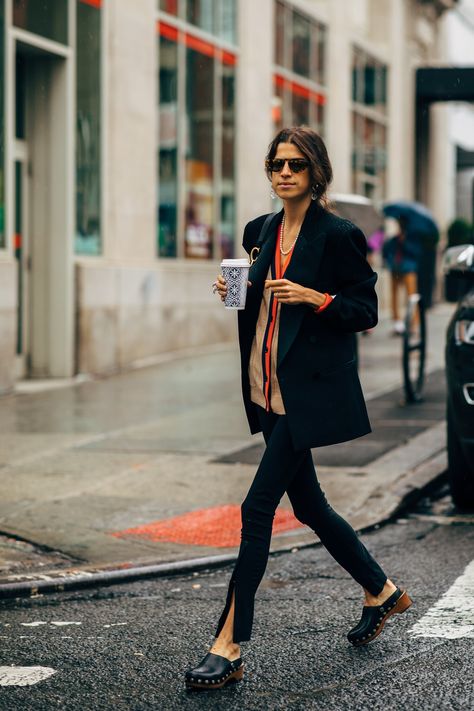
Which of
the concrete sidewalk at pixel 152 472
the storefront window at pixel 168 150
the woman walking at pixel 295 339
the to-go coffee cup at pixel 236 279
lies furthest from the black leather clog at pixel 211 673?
the storefront window at pixel 168 150

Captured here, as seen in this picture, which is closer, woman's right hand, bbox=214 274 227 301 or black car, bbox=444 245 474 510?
woman's right hand, bbox=214 274 227 301

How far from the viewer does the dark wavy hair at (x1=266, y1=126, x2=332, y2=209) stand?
4.61 meters

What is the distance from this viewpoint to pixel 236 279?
4.49 m

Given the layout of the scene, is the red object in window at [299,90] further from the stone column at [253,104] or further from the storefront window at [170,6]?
the storefront window at [170,6]

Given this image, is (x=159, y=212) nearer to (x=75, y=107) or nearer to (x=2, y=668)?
(x=75, y=107)

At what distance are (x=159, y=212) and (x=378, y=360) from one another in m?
3.37

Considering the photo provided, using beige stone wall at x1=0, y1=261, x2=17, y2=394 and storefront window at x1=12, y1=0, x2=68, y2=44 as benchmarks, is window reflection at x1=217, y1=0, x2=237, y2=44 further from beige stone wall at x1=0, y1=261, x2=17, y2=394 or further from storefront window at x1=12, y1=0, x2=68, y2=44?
beige stone wall at x1=0, y1=261, x2=17, y2=394

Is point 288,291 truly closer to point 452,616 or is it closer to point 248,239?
point 248,239

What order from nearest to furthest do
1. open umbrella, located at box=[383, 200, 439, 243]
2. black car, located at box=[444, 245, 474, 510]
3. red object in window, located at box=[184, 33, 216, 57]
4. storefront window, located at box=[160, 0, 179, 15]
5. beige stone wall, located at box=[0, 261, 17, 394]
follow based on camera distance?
black car, located at box=[444, 245, 474, 510], beige stone wall, located at box=[0, 261, 17, 394], storefront window, located at box=[160, 0, 179, 15], open umbrella, located at box=[383, 200, 439, 243], red object in window, located at box=[184, 33, 216, 57]

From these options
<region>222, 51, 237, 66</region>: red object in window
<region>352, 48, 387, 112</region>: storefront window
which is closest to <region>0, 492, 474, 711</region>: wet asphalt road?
<region>222, 51, 237, 66</region>: red object in window

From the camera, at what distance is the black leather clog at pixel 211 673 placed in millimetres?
4422

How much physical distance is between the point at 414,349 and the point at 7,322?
4060 millimetres

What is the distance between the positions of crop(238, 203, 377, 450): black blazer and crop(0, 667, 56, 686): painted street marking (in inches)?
48.1

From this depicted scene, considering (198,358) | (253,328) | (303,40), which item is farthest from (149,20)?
(253,328)
